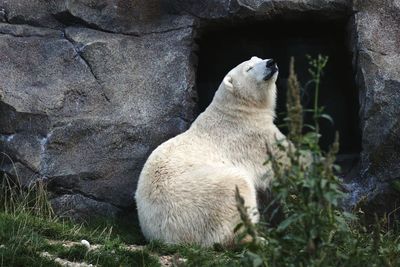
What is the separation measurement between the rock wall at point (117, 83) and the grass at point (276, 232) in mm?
426

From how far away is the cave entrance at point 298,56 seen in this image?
10484 millimetres

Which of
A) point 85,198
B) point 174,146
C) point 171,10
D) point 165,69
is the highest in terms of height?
point 171,10

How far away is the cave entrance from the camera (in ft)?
34.4

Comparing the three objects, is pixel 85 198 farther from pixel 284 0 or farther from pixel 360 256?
pixel 360 256

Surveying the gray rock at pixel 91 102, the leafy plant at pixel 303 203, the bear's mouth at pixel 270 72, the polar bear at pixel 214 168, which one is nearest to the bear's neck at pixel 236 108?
the polar bear at pixel 214 168

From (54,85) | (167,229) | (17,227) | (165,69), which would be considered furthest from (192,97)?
(17,227)

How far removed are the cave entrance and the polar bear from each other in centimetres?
134

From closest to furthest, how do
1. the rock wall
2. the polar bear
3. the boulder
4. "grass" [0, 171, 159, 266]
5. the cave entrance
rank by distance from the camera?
"grass" [0, 171, 159, 266], the polar bear, the boulder, the rock wall, the cave entrance

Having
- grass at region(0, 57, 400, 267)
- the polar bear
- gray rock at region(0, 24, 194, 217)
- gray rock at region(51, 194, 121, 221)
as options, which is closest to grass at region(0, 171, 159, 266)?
grass at region(0, 57, 400, 267)

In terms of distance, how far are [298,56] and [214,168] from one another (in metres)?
2.92

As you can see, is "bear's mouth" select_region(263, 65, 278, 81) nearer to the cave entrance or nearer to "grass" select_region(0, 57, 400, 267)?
"grass" select_region(0, 57, 400, 267)

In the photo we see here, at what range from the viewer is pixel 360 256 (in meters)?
4.92

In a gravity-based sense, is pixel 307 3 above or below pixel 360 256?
above

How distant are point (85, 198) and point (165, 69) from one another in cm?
190
